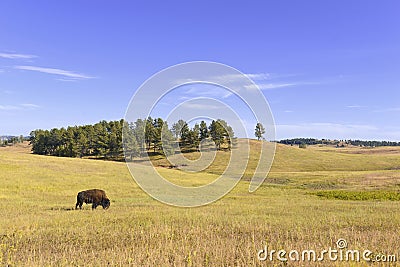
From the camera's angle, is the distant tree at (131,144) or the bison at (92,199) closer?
the bison at (92,199)

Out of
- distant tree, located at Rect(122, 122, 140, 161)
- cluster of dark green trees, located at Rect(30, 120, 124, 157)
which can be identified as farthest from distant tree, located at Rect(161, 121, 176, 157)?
cluster of dark green trees, located at Rect(30, 120, 124, 157)

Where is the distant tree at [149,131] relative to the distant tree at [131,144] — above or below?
above

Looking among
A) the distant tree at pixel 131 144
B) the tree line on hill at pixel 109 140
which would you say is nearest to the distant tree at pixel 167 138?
the distant tree at pixel 131 144

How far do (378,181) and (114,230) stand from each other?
5384 cm

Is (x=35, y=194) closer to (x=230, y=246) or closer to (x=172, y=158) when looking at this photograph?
(x=230, y=246)

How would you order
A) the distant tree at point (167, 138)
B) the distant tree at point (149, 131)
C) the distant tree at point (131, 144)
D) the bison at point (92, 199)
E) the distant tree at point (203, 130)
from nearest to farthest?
1. the bison at point (92, 199)
2. the distant tree at point (167, 138)
3. the distant tree at point (131, 144)
4. the distant tree at point (149, 131)
5. the distant tree at point (203, 130)

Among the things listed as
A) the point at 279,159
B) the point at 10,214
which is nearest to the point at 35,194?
the point at 10,214

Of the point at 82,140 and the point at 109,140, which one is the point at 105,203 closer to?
the point at 109,140

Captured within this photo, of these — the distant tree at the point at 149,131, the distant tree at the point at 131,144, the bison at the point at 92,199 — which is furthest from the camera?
the distant tree at the point at 149,131

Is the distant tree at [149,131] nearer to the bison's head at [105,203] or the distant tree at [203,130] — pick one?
the distant tree at [203,130]

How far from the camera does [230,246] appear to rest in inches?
348

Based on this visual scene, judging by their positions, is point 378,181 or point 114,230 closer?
point 114,230

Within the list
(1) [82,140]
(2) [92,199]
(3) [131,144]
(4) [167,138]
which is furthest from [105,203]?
(1) [82,140]

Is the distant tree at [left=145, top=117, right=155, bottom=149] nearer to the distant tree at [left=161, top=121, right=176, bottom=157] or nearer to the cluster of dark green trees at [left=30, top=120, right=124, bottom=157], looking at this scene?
A: the cluster of dark green trees at [left=30, top=120, right=124, bottom=157]
